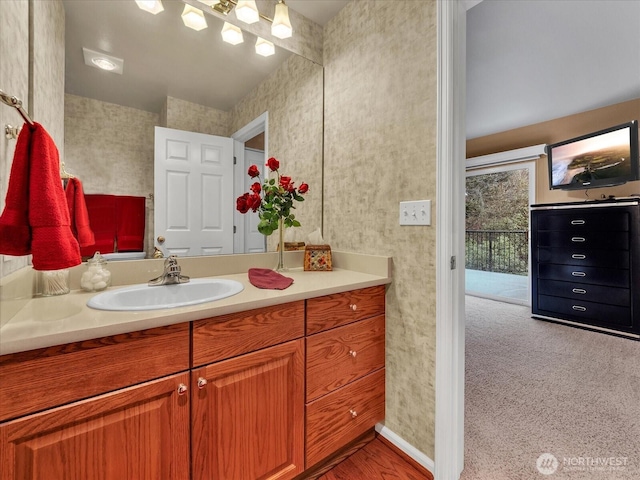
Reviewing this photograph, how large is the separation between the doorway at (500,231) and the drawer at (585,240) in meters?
0.75

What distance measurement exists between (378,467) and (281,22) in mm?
2308

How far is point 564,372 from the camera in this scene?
7.27 ft

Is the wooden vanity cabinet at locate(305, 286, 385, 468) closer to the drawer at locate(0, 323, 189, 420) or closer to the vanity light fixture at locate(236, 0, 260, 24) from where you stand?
the drawer at locate(0, 323, 189, 420)

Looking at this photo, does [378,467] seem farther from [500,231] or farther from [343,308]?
[500,231]

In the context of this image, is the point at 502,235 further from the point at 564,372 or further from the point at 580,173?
the point at 564,372

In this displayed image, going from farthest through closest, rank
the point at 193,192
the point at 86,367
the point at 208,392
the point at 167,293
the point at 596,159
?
1. the point at 596,159
2. the point at 193,192
3. the point at 167,293
4. the point at 208,392
5. the point at 86,367

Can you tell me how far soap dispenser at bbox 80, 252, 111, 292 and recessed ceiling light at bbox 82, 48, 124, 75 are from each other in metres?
0.81

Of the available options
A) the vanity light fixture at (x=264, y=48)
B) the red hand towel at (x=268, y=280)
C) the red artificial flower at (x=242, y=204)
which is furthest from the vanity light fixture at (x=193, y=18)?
the red hand towel at (x=268, y=280)

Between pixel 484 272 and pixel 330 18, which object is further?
pixel 484 272

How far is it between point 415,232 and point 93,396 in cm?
127

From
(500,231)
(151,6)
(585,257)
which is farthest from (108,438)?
(500,231)

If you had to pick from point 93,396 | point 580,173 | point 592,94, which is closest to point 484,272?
point 580,173

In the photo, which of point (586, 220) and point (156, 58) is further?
point (586, 220)

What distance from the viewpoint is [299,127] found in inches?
72.6
